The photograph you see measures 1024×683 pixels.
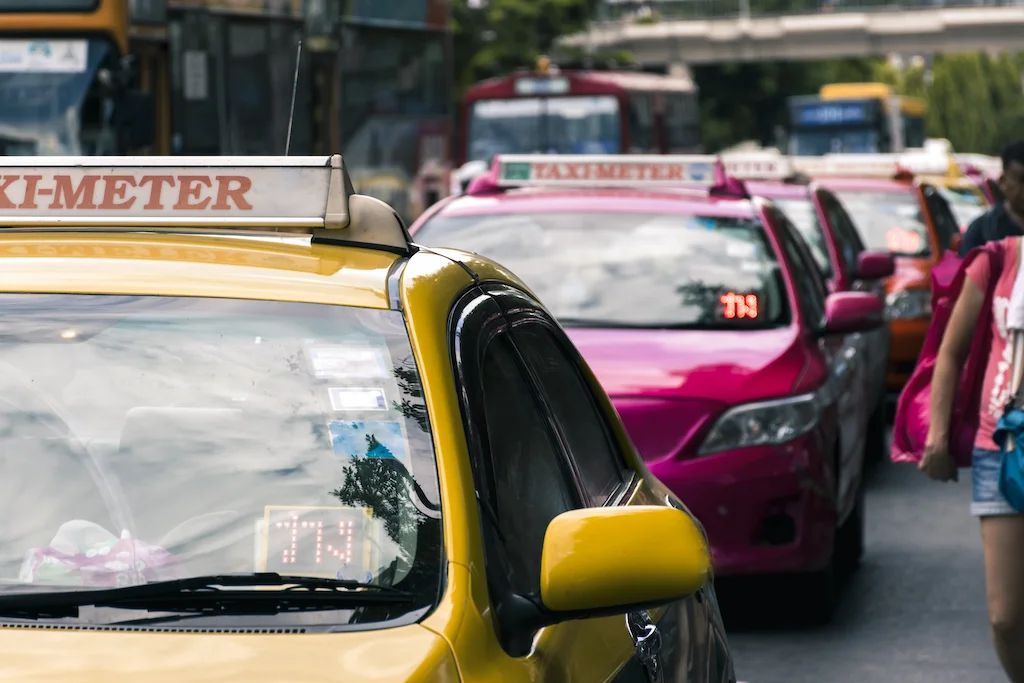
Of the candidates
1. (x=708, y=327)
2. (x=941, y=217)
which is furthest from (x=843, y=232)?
(x=708, y=327)

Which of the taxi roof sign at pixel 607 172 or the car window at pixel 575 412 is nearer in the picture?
the car window at pixel 575 412

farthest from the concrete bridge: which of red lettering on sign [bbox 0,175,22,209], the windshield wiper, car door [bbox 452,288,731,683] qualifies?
the windshield wiper

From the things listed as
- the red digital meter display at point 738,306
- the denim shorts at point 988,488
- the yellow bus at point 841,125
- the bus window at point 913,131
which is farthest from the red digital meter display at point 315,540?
the bus window at point 913,131

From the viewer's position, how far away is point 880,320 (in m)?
8.15

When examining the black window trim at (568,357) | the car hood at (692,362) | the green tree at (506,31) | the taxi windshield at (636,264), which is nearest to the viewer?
the black window trim at (568,357)

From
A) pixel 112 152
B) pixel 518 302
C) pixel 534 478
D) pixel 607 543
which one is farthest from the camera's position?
pixel 112 152

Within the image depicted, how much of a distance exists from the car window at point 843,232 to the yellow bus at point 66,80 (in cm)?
439

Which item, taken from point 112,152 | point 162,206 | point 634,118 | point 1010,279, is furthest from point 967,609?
point 634,118

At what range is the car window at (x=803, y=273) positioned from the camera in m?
8.09

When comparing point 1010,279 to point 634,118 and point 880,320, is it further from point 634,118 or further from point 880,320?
point 634,118

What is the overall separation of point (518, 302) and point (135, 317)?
2.94 feet

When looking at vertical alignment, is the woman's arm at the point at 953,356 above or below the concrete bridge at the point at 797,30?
above

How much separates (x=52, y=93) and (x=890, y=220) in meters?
6.03

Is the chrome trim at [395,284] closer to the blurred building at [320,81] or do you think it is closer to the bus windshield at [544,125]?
the blurred building at [320,81]
